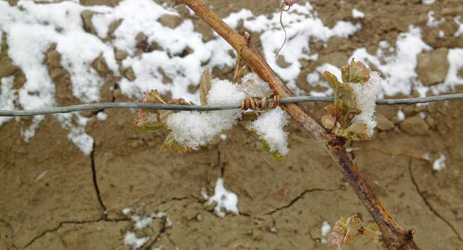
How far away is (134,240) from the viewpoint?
6.64 ft

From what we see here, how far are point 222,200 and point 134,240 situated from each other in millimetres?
495

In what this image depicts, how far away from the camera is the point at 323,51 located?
88.4 inches

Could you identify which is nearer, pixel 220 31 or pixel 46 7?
pixel 220 31

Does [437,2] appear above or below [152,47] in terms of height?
above

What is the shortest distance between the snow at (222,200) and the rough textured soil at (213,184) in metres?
0.03

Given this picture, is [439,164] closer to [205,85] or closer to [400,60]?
[400,60]

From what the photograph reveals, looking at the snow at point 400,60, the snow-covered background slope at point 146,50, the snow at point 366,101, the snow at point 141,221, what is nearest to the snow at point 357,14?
the snow-covered background slope at point 146,50

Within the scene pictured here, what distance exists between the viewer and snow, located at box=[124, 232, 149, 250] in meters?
2.02

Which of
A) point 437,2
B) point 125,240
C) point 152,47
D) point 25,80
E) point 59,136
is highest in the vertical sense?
point 437,2

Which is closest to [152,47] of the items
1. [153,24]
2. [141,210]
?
[153,24]

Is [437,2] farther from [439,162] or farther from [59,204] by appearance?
[59,204]

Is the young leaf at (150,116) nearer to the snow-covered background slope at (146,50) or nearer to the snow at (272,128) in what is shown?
the snow at (272,128)

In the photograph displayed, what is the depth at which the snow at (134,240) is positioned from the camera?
2.02m

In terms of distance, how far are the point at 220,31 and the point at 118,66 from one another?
115cm
